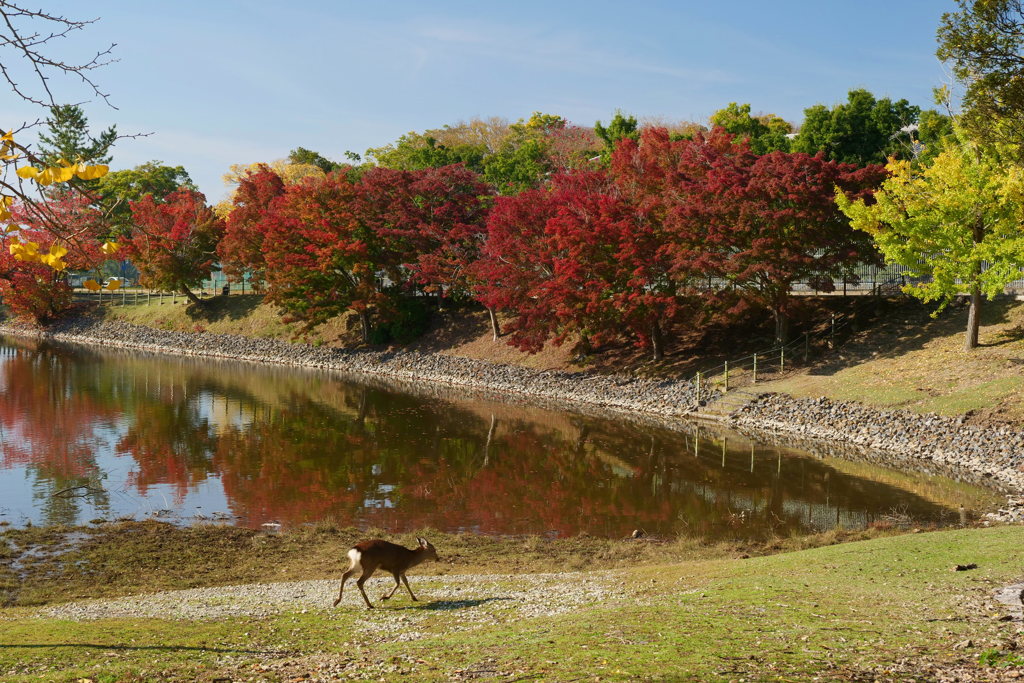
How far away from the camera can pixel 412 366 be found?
47.3 m

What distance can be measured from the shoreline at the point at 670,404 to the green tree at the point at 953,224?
5.24m

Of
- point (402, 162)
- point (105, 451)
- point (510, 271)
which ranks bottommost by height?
point (105, 451)

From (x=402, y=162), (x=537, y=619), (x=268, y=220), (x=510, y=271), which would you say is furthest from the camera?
(x=402, y=162)

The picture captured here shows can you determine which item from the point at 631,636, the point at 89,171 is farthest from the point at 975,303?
the point at 89,171

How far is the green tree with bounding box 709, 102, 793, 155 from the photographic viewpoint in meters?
51.3

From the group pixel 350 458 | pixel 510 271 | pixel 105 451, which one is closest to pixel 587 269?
pixel 510 271

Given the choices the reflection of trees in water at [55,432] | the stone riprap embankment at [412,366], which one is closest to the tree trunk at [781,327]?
the stone riprap embankment at [412,366]

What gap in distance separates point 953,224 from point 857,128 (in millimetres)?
22363

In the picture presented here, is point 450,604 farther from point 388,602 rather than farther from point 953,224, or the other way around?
point 953,224

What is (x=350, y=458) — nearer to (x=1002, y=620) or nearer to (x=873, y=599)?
(x=873, y=599)

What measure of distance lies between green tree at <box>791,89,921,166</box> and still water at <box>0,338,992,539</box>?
25112 mm

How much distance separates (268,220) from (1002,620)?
50.0m

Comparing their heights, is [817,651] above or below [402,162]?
below

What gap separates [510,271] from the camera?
40.2 m
